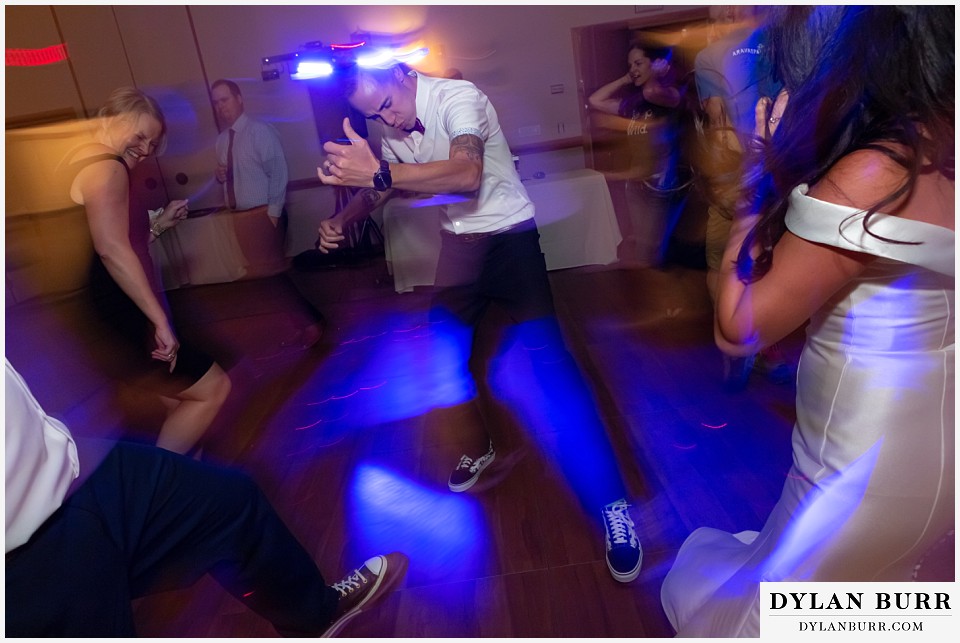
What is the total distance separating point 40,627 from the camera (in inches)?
28.6

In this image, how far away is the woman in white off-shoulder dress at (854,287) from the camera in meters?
0.71

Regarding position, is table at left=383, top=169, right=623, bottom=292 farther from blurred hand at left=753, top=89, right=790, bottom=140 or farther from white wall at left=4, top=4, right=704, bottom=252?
blurred hand at left=753, top=89, right=790, bottom=140

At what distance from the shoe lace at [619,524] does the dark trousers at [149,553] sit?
0.65m

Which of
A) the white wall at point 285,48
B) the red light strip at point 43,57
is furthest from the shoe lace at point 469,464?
the red light strip at point 43,57

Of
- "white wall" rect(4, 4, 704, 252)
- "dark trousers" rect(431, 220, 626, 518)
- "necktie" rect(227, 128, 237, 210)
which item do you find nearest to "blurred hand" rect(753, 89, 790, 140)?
"dark trousers" rect(431, 220, 626, 518)

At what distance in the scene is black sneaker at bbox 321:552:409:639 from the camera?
4.38ft

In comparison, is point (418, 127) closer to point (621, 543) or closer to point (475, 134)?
point (475, 134)

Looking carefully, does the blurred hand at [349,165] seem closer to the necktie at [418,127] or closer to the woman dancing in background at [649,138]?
the necktie at [418,127]

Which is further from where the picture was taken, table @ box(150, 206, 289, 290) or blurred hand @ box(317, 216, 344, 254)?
table @ box(150, 206, 289, 290)

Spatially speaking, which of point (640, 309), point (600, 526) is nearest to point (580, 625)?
point (600, 526)

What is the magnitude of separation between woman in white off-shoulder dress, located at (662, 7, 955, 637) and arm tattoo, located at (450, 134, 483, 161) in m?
0.71

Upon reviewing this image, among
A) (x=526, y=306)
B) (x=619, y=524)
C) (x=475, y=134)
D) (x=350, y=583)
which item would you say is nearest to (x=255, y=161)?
(x=475, y=134)

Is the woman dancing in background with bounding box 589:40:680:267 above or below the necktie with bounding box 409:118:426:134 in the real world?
below

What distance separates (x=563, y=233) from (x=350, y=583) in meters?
2.97
